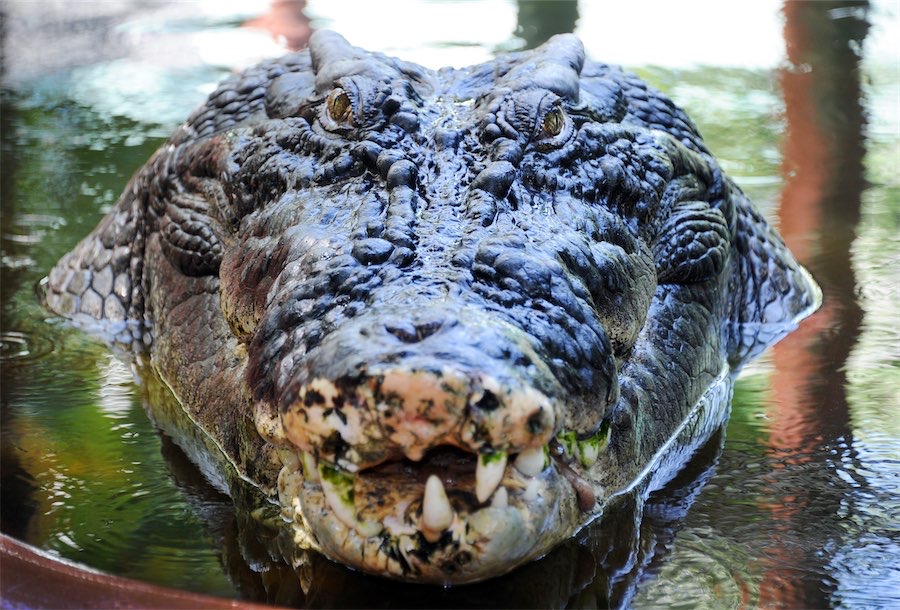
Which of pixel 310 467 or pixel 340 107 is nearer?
pixel 310 467

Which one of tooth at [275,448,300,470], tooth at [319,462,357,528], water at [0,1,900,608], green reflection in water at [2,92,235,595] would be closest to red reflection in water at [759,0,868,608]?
water at [0,1,900,608]

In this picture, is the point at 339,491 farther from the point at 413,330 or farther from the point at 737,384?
the point at 737,384

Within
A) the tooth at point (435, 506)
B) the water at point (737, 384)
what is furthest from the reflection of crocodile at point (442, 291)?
the water at point (737, 384)

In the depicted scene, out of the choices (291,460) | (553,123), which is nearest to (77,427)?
(291,460)

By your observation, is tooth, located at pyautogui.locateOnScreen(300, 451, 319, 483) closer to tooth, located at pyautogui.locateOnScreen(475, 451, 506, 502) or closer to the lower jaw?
the lower jaw

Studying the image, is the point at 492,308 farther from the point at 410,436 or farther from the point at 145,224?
the point at 145,224

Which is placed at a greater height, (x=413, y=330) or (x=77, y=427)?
(x=413, y=330)
